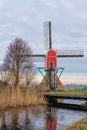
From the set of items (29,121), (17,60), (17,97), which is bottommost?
(29,121)

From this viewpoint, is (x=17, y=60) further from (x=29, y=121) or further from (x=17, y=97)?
(x=29, y=121)

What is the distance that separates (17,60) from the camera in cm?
4616

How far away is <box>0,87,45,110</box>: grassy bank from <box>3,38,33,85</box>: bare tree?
11895 millimetres

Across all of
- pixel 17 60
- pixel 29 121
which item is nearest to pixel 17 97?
pixel 29 121

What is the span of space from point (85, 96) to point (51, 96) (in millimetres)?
4497

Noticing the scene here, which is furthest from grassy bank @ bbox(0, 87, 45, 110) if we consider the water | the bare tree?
the bare tree

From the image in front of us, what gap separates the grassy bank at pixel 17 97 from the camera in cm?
2897

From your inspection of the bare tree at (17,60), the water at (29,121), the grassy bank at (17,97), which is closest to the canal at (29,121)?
the water at (29,121)

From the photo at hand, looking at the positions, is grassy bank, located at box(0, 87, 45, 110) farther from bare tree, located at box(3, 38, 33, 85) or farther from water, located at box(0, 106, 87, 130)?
bare tree, located at box(3, 38, 33, 85)

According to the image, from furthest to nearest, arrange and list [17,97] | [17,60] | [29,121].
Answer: [17,60] → [17,97] → [29,121]

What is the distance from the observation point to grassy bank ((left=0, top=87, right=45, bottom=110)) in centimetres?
2897

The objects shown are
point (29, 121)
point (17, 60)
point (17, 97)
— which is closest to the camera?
point (29, 121)

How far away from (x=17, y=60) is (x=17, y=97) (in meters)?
16.1

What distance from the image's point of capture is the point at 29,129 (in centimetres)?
1867
